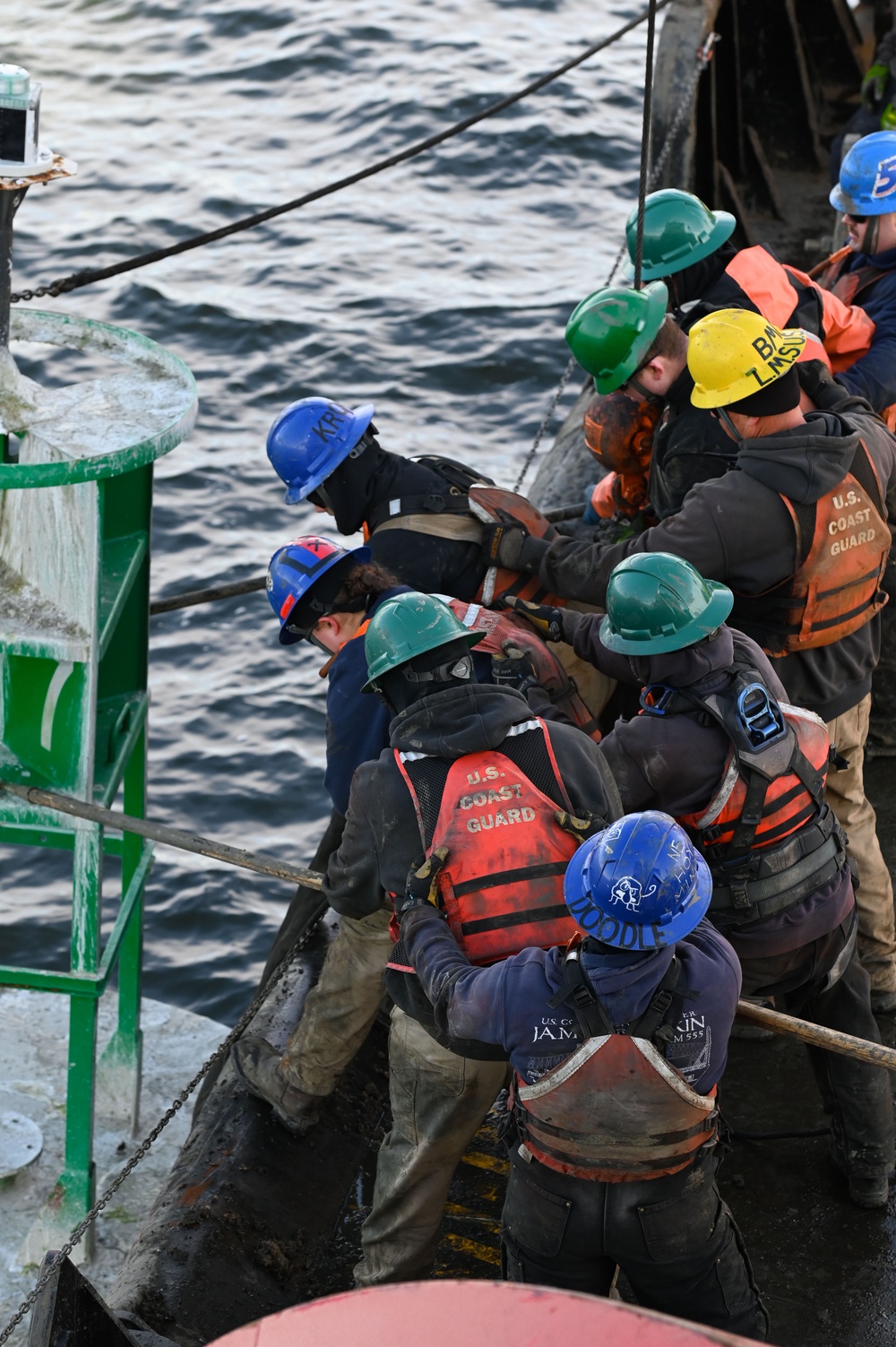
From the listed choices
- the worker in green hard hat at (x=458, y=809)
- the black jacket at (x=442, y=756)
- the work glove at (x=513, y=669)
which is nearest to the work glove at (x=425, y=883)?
the worker in green hard hat at (x=458, y=809)

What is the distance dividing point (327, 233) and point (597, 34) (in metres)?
6.75

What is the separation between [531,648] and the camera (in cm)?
457

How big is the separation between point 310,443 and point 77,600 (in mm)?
1017

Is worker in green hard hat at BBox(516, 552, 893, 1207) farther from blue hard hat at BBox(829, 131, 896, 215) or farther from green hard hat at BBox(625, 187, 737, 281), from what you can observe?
blue hard hat at BBox(829, 131, 896, 215)

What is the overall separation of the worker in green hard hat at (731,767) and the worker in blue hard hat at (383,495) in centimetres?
103

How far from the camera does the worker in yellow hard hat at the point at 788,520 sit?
4.36 meters

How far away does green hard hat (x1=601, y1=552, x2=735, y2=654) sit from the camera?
3.76 meters

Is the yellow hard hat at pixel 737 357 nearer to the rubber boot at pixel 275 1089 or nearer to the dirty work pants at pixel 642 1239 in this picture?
the dirty work pants at pixel 642 1239

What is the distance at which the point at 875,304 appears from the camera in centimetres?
574

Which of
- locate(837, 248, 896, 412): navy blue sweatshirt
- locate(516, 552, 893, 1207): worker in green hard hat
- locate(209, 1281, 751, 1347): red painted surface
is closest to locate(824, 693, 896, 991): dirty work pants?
locate(516, 552, 893, 1207): worker in green hard hat

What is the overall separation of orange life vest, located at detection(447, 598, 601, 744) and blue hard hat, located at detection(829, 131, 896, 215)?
2202mm

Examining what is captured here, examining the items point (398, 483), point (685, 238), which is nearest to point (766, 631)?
point (398, 483)

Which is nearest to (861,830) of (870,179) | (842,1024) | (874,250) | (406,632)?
(842,1024)

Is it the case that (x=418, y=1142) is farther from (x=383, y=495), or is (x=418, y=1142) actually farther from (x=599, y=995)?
(x=383, y=495)
